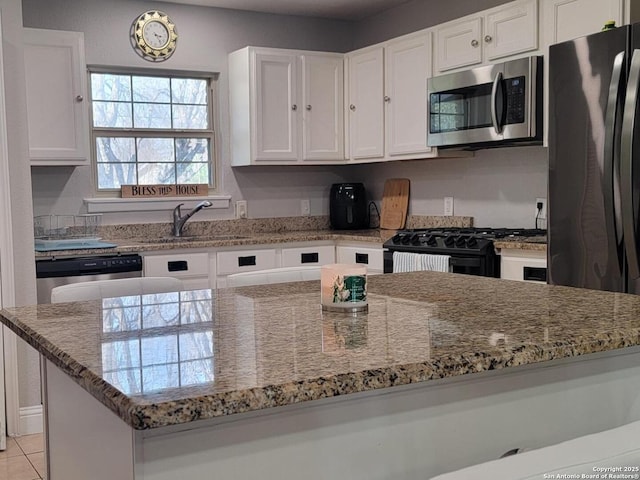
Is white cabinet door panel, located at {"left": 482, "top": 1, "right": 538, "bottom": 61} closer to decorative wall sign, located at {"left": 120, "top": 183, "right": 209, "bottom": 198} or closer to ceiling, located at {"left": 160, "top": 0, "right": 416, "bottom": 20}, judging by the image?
ceiling, located at {"left": 160, "top": 0, "right": 416, "bottom": 20}

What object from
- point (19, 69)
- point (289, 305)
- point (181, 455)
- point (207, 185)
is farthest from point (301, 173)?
point (181, 455)

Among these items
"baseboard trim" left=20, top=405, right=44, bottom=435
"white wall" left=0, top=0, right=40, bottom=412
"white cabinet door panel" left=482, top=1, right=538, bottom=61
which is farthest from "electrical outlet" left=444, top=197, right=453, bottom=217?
"baseboard trim" left=20, top=405, right=44, bottom=435

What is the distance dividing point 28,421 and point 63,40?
2104mm

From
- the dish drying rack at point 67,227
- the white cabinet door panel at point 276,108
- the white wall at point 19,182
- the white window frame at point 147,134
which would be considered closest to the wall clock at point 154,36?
the white window frame at point 147,134

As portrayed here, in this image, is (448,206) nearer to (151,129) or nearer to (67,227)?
(151,129)

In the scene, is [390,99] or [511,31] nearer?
[511,31]

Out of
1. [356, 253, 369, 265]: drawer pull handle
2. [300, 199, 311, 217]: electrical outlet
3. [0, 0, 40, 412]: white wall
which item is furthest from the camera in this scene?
[300, 199, 311, 217]: electrical outlet

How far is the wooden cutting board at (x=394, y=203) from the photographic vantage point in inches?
209

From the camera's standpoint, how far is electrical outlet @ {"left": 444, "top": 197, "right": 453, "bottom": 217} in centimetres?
494

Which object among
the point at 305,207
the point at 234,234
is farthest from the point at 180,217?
the point at 305,207

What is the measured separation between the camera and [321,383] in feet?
3.67

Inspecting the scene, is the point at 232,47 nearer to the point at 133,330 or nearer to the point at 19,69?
the point at 19,69

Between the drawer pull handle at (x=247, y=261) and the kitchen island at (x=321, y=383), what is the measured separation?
271 centimetres

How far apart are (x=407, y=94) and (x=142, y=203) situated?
186 cm
